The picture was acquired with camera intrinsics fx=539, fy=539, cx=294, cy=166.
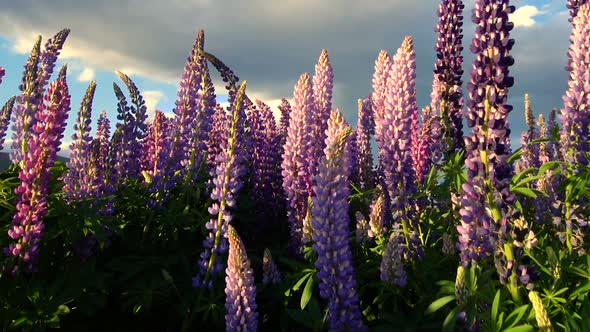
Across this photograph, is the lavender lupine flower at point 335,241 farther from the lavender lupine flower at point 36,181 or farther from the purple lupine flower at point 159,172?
the purple lupine flower at point 159,172

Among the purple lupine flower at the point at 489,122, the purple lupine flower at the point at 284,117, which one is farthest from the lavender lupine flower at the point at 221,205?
the purple lupine flower at the point at 284,117

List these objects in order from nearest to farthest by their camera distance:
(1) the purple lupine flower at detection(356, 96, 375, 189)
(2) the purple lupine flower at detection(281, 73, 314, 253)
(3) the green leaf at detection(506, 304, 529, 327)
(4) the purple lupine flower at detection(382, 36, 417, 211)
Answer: (3) the green leaf at detection(506, 304, 529, 327), (4) the purple lupine flower at detection(382, 36, 417, 211), (2) the purple lupine flower at detection(281, 73, 314, 253), (1) the purple lupine flower at detection(356, 96, 375, 189)

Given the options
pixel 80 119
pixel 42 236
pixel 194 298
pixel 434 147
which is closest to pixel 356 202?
pixel 434 147

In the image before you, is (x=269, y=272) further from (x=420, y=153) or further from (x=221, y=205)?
(x=420, y=153)

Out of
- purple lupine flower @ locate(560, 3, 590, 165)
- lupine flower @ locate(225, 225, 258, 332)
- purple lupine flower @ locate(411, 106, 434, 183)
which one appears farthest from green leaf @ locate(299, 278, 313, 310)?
purple lupine flower @ locate(560, 3, 590, 165)

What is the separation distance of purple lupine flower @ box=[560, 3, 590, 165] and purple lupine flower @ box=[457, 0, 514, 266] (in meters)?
2.31

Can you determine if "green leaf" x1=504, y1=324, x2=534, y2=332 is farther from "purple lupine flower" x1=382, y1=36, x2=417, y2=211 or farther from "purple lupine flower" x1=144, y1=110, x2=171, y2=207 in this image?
"purple lupine flower" x1=144, y1=110, x2=171, y2=207

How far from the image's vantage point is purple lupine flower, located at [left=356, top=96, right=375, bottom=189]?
756cm

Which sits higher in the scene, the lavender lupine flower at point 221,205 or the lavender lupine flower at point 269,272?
the lavender lupine flower at point 221,205

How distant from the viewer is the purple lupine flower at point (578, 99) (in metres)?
5.17

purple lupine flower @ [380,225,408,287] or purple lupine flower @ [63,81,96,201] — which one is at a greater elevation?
purple lupine flower @ [63,81,96,201]

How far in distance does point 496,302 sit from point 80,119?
3.91m

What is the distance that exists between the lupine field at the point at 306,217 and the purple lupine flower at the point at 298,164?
0.06ft

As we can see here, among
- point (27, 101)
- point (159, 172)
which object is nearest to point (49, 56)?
point (27, 101)
